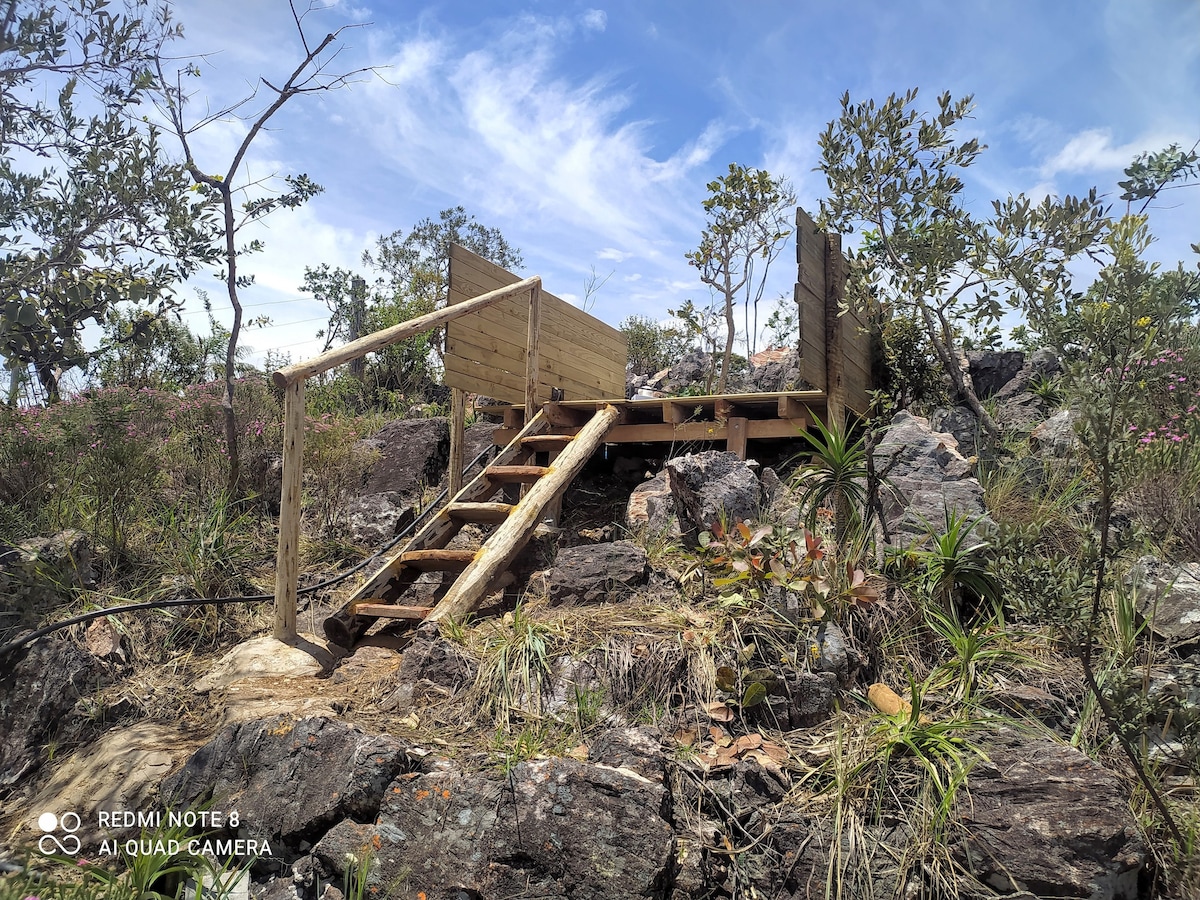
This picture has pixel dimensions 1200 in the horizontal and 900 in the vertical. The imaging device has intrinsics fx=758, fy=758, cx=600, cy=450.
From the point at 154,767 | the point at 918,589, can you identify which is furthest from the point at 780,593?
the point at 154,767

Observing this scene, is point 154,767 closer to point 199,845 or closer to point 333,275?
point 199,845

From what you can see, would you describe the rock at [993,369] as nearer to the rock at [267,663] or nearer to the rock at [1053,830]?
the rock at [1053,830]

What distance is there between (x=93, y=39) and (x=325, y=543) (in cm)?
344

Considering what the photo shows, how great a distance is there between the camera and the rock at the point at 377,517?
19.5 ft

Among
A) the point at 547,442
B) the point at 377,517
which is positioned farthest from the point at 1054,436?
the point at 377,517

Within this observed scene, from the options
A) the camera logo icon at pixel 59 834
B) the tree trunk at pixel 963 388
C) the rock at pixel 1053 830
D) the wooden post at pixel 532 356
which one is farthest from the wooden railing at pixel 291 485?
the tree trunk at pixel 963 388

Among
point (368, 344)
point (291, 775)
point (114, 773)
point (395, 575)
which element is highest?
point (368, 344)

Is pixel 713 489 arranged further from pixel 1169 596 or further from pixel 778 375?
pixel 778 375

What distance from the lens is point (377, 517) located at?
19.8 feet

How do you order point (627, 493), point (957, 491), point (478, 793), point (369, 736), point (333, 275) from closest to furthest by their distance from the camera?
point (478, 793) < point (369, 736) < point (957, 491) < point (627, 493) < point (333, 275)

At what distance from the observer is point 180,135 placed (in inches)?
233

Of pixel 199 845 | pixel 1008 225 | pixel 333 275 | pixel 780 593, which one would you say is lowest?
pixel 199 845

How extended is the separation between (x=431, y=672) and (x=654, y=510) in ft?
6.93

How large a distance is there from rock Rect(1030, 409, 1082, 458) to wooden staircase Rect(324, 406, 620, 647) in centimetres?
321
